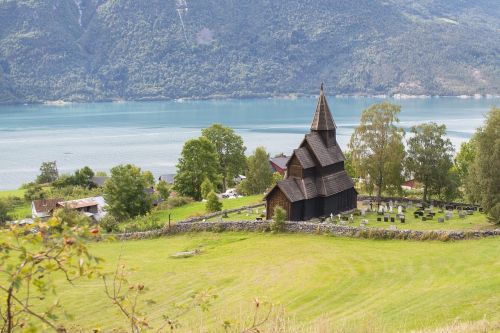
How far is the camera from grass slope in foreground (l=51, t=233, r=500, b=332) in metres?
16.1

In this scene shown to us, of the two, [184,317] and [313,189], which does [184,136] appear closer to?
[313,189]

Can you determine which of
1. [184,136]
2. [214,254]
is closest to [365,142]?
[214,254]

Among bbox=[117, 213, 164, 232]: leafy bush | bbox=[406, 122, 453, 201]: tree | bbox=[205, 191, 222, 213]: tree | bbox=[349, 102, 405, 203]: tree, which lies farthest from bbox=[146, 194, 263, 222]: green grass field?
bbox=[406, 122, 453, 201]: tree

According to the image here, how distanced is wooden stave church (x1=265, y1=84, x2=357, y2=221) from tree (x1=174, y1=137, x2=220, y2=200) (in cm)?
2300

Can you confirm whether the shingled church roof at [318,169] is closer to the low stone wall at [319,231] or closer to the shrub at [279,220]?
the shrub at [279,220]

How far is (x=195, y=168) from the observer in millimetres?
62312

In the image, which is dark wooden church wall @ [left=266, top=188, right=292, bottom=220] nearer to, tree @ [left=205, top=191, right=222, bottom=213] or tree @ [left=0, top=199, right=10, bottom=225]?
tree @ [left=205, top=191, right=222, bottom=213]

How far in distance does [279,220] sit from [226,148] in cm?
3799

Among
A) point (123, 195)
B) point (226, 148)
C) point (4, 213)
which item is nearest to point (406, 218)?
point (123, 195)

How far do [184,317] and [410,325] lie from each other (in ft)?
21.5

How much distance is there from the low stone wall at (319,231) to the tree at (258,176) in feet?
85.3

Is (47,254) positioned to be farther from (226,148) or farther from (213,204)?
(226,148)

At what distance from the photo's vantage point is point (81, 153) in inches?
4860

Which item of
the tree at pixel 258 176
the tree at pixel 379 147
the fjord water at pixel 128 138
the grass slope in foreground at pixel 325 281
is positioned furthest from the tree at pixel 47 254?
the fjord water at pixel 128 138
